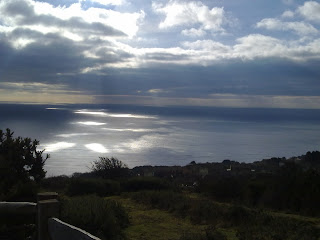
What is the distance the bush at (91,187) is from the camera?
13422mm

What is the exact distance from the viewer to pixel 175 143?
68438mm

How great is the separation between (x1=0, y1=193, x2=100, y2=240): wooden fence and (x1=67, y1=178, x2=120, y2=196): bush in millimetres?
9214

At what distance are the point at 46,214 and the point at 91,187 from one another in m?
10.3

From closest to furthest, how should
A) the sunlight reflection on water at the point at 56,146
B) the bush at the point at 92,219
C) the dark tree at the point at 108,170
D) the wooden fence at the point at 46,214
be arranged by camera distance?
the wooden fence at the point at 46,214 → the bush at the point at 92,219 → the dark tree at the point at 108,170 → the sunlight reflection on water at the point at 56,146

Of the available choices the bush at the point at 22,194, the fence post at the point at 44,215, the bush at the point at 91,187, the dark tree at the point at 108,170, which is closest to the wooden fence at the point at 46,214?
the fence post at the point at 44,215

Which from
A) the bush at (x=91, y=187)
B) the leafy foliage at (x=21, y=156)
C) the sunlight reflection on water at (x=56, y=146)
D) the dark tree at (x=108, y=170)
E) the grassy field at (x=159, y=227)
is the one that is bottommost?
the grassy field at (x=159, y=227)

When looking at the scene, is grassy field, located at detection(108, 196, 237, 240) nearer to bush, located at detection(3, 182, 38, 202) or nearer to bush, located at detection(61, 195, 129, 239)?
bush, located at detection(61, 195, 129, 239)

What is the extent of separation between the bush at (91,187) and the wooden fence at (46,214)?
9.21 metres

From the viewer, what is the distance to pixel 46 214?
12.6 ft

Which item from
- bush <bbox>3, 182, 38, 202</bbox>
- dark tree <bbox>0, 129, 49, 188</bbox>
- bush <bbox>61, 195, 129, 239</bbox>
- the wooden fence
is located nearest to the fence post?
the wooden fence

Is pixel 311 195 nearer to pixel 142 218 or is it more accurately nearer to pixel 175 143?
pixel 142 218

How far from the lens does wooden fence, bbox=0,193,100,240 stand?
A: 3.32 metres

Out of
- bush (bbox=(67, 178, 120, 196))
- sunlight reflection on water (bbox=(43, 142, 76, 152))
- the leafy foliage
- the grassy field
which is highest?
sunlight reflection on water (bbox=(43, 142, 76, 152))

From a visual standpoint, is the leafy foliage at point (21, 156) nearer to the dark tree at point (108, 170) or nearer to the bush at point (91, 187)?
the bush at point (91, 187)
